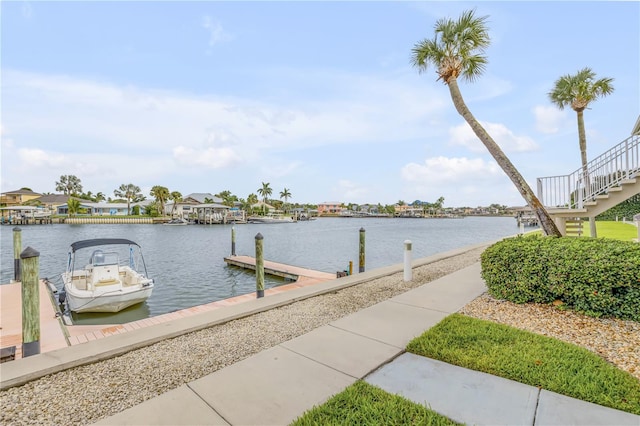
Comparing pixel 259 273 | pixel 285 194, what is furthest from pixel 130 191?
pixel 259 273

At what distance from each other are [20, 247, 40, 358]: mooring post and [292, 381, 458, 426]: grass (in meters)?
4.24

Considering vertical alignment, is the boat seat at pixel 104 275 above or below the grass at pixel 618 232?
below

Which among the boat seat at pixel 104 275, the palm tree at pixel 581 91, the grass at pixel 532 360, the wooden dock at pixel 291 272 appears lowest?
the wooden dock at pixel 291 272

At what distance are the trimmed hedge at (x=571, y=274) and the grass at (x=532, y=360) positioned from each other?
1.54 metres

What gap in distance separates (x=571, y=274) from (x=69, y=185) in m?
123

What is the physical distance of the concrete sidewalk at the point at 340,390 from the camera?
8.05 ft

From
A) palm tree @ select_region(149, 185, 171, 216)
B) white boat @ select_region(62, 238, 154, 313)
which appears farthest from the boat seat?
palm tree @ select_region(149, 185, 171, 216)

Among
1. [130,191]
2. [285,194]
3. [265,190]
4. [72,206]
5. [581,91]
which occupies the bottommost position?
[72,206]

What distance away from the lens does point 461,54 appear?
9.18 meters

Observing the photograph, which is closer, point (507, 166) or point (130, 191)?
point (507, 166)

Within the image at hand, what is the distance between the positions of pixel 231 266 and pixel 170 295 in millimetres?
5018

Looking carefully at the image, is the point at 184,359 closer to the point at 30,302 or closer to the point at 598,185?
the point at 30,302

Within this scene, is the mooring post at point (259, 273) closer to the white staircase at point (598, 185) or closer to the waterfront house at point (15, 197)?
the white staircase at point (598, 185)

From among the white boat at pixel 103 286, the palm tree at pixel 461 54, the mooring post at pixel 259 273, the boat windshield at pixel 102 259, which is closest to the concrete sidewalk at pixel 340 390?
the mooring post at pixel 259 273
